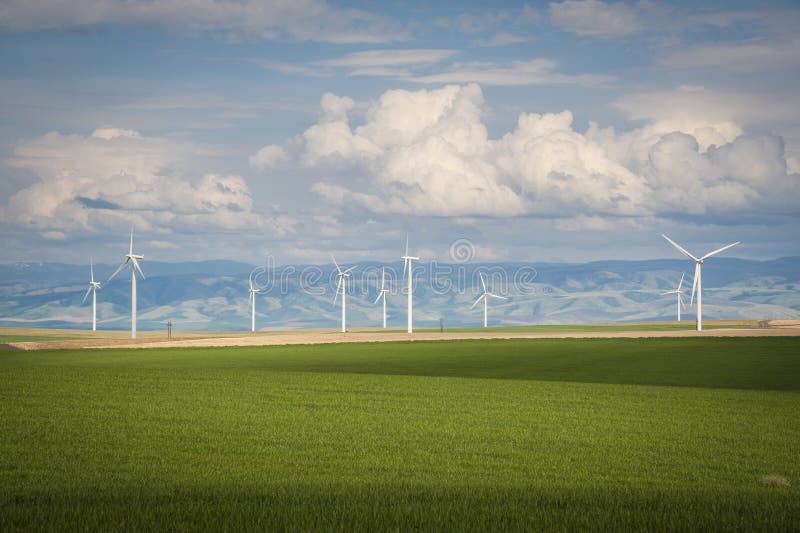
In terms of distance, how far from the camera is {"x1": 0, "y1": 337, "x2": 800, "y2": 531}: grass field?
49.0ft

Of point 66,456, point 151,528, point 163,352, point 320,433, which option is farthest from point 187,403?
point 163,352

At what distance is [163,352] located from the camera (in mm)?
82250

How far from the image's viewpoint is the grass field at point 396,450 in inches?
588

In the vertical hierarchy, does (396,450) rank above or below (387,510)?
below

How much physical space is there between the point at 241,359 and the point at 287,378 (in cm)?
2256

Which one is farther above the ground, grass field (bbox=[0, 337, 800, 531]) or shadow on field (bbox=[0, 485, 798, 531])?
shadow on field (bbox=[0, 485, 798, 531])

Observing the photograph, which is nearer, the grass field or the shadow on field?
the shadow on field

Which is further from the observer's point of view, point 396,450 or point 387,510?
point 396,450

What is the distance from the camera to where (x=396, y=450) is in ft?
85.4

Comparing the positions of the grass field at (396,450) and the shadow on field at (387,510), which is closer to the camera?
the shadow on field at (387,510)

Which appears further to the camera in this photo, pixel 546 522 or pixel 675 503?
pixel 675 503

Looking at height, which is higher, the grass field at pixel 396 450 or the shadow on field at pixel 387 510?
the shadow on field at pixel 387 510

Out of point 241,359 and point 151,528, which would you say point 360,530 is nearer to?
point 151,528

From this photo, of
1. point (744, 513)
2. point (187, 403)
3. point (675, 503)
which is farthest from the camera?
point (187, 403)
